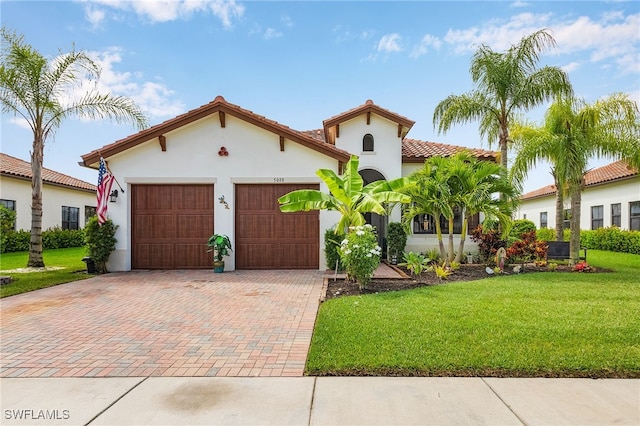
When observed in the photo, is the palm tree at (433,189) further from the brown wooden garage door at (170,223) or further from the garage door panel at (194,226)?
the brown wooden garage door at (170,223)

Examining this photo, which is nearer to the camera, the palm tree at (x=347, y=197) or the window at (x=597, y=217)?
the palm tree at (x=347, y=197)

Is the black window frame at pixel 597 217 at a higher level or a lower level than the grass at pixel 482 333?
higher

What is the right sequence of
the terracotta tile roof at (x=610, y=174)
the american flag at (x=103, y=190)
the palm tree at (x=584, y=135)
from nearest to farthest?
the american flag at (x=103, y=190) → the palm tree at (x=584, y=135) → the terracotta tile roof at (x=610, y=174)

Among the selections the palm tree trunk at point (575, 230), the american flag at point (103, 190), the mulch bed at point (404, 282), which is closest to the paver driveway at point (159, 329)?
the mulch bed at point (404, 282)

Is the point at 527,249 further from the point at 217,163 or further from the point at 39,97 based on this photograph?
the point at 39,97

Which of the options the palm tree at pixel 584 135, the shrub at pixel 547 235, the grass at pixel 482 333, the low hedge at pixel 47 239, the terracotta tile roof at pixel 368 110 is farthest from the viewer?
the shrub at pixel 547 235

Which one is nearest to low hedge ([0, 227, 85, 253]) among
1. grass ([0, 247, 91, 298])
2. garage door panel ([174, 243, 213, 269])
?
grass ([0, 247, 91, 298])

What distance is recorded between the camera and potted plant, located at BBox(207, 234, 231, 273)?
12.1 m

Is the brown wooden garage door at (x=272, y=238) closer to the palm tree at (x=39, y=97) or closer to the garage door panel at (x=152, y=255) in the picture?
the garage door panel at (x=152, y=255)

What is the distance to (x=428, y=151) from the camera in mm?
16844

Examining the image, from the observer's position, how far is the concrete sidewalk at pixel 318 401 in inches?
131

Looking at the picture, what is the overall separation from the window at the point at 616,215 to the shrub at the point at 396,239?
15.3 meters

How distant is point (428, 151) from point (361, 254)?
9818 mm

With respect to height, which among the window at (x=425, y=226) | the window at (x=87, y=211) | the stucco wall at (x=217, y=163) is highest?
the stucco wall at (x=217, y=163)
